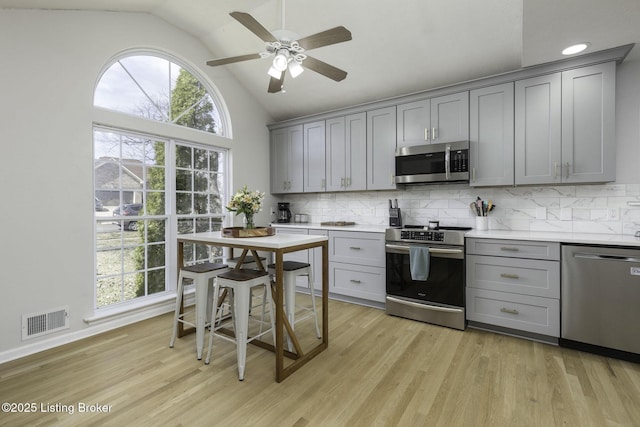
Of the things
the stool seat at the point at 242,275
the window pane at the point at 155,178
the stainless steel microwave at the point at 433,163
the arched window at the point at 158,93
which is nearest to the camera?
the stool seat at the point at 242,275

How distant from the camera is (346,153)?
4.18m

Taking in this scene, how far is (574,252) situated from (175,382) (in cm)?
322

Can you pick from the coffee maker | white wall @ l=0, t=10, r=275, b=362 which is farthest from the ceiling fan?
the coffee maker

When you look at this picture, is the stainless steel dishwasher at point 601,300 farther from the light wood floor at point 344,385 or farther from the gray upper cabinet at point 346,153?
the gray upper cabinet at point 346,153

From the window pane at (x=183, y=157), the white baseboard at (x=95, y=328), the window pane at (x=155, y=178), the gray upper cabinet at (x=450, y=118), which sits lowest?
the white baseboard at (x=95, y=328)

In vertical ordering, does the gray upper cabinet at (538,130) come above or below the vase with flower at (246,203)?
above

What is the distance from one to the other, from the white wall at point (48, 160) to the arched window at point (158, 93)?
0.18 m

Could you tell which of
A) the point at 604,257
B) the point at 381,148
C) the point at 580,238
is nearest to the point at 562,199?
the point at 580,238

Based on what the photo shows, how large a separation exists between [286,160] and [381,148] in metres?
1.59

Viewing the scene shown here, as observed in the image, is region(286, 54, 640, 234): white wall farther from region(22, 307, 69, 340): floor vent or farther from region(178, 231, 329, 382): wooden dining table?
region(22, 307, 69, 340): floor vent

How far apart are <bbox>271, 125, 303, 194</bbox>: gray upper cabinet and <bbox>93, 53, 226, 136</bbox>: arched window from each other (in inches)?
37.0

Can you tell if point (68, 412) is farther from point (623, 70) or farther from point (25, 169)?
point (623, 70)

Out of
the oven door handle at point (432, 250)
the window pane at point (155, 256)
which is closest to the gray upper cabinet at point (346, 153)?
the oven door handle at point (432, 250)

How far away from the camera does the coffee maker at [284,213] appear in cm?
484
